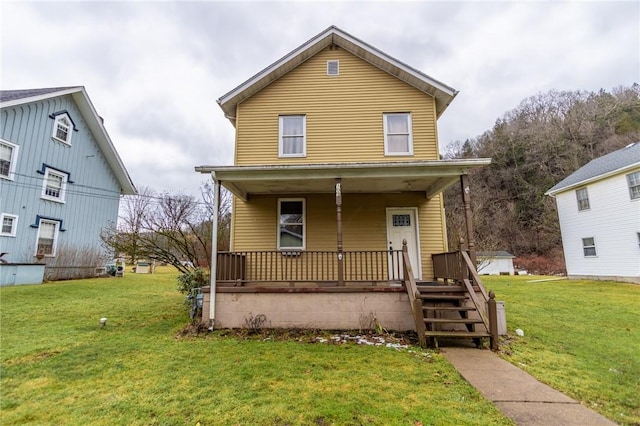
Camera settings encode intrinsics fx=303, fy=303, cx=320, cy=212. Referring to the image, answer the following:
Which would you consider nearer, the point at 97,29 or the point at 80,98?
the point at 97,29

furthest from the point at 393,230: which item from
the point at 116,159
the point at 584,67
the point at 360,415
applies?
the point at 584,67

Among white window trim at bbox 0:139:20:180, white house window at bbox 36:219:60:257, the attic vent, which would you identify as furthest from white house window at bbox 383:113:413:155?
white house window at bbox 36:219:60:257

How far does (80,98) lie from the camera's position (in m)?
15.5

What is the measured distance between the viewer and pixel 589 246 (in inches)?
656

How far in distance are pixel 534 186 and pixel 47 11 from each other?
130 ft

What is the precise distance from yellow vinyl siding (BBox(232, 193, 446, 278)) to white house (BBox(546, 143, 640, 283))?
11977mm

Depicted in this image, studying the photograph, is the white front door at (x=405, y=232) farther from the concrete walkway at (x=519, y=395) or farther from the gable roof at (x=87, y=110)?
the gable roof at (x=87, y=110)

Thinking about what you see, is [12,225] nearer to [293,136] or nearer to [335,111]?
[293,136]

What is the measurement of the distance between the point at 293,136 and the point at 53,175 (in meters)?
12.8

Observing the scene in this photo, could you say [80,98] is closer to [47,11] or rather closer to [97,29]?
[97,29]

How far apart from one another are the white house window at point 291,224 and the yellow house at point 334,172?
0.10 ft

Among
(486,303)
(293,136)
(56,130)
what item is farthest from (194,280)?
(56,130)

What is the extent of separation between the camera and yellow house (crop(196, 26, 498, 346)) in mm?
8209

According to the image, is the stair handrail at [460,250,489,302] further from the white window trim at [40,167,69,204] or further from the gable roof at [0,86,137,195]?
the white window trim at [40,167,69,204]
